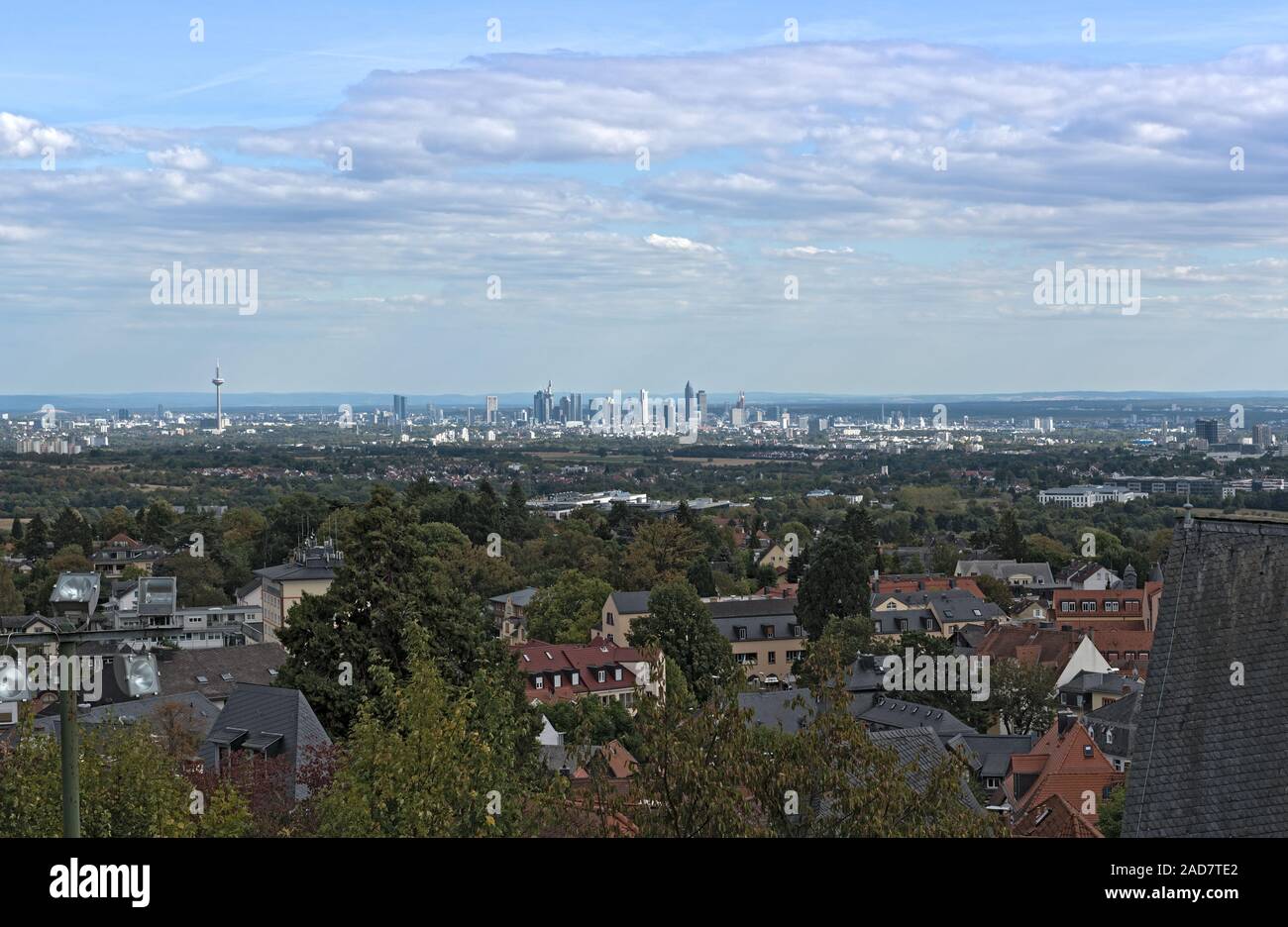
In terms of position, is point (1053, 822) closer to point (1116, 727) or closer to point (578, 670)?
point (1116, 727)

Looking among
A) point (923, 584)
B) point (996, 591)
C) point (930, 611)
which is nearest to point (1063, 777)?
point (930, 611)

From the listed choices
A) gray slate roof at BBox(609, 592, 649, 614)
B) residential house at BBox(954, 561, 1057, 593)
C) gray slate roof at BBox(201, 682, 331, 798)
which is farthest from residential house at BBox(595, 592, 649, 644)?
gray slate roof at BBox(201, 682, 331, 798)

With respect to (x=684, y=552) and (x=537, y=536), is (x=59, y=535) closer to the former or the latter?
(x=537, y=536)

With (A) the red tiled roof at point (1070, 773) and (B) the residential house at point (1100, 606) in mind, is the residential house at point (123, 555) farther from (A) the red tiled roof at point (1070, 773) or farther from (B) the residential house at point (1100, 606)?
(A) the red tiled roof at point (1070, 773)

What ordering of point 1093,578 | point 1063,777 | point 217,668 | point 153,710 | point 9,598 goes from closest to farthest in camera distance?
point 153,710
point 1063,777
point 217,668
point 9,598
point 1093,578

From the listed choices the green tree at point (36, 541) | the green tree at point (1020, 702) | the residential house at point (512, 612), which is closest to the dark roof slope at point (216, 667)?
the residential house at point (512, 612)
